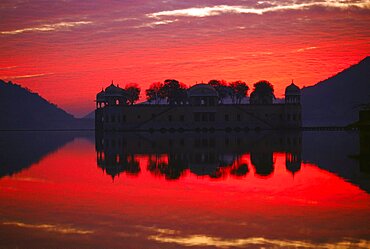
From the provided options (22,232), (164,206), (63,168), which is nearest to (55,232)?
(22,232)

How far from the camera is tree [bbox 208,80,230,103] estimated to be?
468 ft

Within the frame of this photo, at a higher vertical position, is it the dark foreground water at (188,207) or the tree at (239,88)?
the tree at (239,88)

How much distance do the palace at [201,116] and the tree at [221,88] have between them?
70.8 feet

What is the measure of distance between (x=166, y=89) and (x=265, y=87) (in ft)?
75.6

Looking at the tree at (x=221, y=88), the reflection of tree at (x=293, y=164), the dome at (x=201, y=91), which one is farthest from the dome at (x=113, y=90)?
the reflection of tree at (x=293, y=164)

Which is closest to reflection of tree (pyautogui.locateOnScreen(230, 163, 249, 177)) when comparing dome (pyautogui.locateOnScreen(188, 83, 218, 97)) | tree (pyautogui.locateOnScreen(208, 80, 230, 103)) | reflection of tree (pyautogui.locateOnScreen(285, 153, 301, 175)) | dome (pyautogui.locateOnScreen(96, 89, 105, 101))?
reflection of tree (pyautogui.locateOnScreen(285, 153, 301, 175))

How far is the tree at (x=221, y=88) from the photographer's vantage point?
143m

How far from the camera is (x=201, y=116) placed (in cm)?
11700

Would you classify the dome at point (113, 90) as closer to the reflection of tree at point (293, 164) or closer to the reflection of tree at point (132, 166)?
the reflection of tree at point (132, 166)

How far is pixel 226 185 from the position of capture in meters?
22.6

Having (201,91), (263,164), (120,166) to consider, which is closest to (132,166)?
(120,166)

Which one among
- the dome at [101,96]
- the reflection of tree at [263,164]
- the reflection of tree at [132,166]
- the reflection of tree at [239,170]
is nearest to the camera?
the reflection of tree at [239,170]

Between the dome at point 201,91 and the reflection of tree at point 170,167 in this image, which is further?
the dome at point 201,91

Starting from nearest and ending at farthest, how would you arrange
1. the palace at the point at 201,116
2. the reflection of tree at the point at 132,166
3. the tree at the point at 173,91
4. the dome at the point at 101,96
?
the reflection of tree at the point at 132,166 < the palace at the point at 201,116 < the dome at the point at 101,96 < the tree at the point at 173,91
